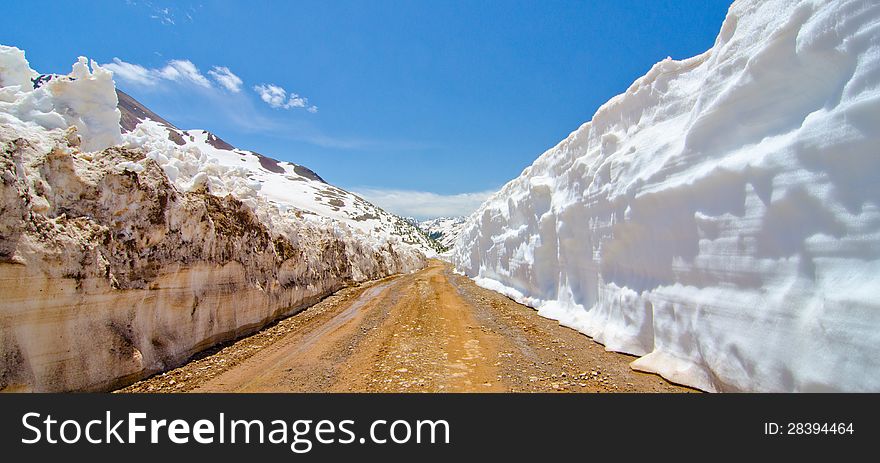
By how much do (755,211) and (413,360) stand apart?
6.35 meters

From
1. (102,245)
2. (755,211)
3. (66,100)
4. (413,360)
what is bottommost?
(413,360)

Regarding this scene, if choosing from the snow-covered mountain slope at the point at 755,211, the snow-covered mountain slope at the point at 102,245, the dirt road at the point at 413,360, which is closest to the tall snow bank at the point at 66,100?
the snow-covered mountain slope at the point at 102,245

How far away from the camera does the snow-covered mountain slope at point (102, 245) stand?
16.2 feet

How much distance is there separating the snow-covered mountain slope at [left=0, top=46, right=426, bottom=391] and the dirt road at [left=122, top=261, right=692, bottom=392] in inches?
34.8

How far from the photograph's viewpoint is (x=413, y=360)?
24.2ft

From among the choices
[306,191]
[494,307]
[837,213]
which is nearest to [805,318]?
[837,213]

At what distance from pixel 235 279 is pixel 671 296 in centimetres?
1090

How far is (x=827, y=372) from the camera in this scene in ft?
12.7

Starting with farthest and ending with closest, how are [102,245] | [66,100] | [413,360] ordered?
[413,360]
[66,100]
[102,245]

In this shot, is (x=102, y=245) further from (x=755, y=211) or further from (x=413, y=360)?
(x=755, y=211)

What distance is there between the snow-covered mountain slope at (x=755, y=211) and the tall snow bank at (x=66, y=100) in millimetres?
11707

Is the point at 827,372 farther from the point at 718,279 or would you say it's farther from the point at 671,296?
the point at 671,296

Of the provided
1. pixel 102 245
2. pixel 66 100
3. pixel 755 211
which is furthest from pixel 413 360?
pixel 66 100

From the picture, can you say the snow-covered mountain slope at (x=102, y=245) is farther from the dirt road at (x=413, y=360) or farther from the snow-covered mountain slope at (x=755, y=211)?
the snow-covered mountain slope at (x=755, y=211)
